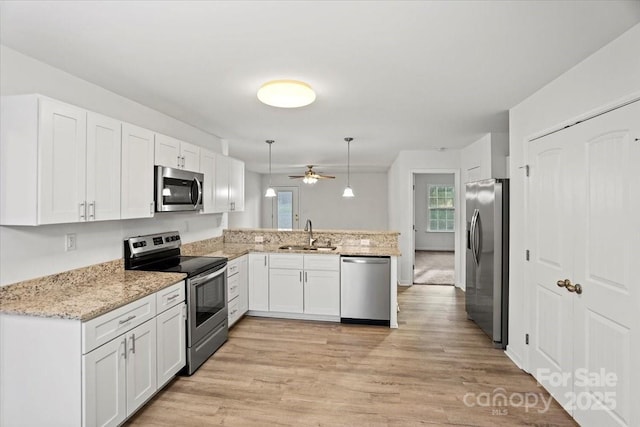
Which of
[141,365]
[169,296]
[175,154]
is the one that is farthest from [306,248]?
[141,365]

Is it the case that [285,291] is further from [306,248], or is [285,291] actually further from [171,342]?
[171,342]

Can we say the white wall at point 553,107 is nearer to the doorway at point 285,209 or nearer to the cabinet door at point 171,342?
the cabinet door at point 171,342

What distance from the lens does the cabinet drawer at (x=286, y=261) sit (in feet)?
13.9

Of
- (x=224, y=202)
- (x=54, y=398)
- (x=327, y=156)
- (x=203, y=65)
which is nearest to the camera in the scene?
(x=54, y=398)

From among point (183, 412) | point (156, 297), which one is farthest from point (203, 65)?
point (183, 412)

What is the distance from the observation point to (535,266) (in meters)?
2.88

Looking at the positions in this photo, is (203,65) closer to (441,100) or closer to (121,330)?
(121,330)

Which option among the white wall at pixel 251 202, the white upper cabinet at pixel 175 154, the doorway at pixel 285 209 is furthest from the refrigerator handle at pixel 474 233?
the doorway at pixel 285 209

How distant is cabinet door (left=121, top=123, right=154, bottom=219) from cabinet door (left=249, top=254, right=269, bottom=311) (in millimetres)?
1641

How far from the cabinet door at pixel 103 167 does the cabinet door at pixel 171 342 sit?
879mm

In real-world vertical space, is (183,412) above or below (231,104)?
below

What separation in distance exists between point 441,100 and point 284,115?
1.62 m

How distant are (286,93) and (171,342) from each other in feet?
7.06

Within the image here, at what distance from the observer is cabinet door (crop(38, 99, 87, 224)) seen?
202 cm
